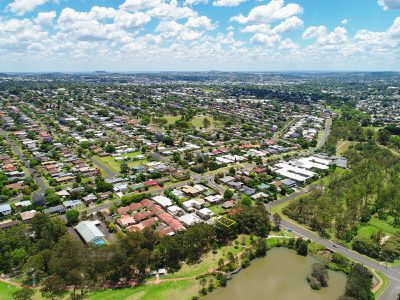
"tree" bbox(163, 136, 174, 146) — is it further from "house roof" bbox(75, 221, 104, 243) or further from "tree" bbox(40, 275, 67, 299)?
"tree" bbox(40, 275, 67, 299)

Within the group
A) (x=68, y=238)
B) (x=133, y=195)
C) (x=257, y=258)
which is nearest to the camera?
(x=68, y=238)

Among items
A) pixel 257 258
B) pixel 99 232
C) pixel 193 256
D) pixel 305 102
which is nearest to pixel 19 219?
pixel 99 232

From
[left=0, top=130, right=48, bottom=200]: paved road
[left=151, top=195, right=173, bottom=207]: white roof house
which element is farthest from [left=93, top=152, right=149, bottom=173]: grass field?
[left=151, top=195, right=173, bottom=207]: white roof house

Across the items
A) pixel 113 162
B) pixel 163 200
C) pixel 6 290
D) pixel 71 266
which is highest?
pixel 71 266

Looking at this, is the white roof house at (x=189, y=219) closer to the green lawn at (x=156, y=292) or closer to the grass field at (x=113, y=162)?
the green lawn at (x=156, y=292)

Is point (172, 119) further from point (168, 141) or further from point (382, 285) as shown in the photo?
point (382, 285)

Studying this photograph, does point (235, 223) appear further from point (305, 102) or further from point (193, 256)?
point (305, 102)

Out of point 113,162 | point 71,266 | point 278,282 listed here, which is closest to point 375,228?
point 278,282
